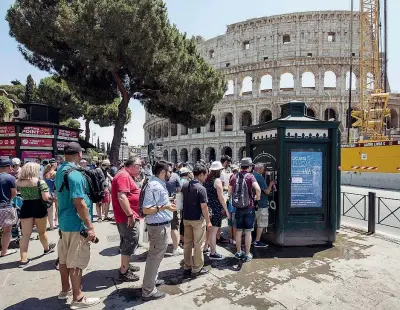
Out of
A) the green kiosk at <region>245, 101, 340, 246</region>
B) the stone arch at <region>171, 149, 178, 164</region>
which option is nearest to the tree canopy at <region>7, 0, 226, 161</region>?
the green kiosk at <region>245, 101, 340, 246</region>

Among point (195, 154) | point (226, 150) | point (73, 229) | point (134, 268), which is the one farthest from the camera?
point (195, 154)

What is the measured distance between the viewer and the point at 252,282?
3959 millimetres

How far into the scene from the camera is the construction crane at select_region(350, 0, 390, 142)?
33.3 m

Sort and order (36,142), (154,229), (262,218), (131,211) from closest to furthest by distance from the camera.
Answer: (154,229)
(131,211)
(262,218)
(36,142)

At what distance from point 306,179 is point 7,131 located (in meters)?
12.2

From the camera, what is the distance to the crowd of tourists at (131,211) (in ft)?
10.8

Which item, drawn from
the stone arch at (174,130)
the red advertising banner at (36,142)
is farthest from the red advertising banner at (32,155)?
the stone arch at (174,130)

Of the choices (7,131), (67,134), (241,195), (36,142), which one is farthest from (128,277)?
(67,134)

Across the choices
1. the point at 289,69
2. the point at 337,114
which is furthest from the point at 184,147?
the point at 337,114

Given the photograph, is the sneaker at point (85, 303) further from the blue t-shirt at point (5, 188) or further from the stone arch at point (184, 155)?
the stone arch at point (184, 155)

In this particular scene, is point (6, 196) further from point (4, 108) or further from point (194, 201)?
point (4, 108)

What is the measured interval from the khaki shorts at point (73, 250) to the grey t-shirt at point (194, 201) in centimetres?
146

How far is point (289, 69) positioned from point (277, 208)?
34.8 metres

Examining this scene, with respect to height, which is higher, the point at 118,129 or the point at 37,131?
the point at 118,129
